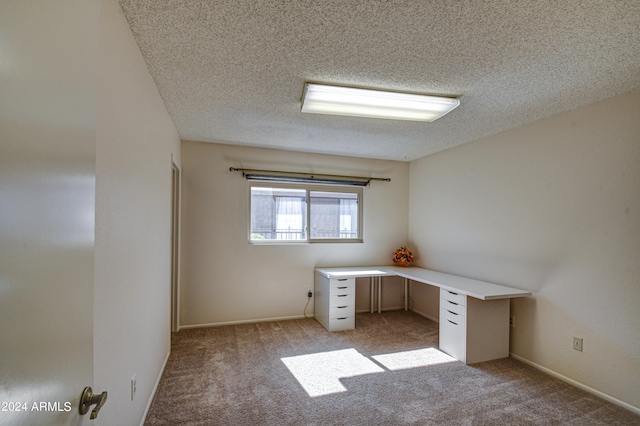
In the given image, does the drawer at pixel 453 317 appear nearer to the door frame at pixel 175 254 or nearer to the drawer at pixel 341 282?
the drawer at pixel 341 282

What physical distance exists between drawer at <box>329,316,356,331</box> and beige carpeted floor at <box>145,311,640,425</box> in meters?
0.30

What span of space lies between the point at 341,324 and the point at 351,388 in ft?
4.58

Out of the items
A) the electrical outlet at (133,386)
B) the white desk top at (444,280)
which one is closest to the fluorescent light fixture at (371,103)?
the white desk top at (444,280)

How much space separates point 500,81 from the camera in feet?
7.39

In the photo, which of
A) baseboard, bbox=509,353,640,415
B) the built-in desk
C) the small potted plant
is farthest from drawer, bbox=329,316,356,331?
baseboard, bbox=509,353,640,415

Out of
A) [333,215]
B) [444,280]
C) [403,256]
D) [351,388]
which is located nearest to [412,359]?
[351,388]

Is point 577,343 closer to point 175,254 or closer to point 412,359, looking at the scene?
point 412,359

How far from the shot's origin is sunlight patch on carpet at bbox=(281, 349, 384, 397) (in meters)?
2.59

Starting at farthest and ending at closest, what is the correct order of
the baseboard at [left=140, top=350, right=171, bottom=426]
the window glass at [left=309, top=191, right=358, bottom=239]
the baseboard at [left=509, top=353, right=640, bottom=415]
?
the window glass at [left=309, top=191, right=358, bottom=239]
the baseboard at [left=509, top=353, right=640, bottom=415]
the baseboard at [left=140, top=350, right=171, bottom=426]

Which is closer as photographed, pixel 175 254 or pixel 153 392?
pixel 153 392

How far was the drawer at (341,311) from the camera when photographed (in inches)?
155

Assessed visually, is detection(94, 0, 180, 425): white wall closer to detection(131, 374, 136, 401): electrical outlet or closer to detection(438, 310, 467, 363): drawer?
detection(131, 374, 136, 401): electrical outlet

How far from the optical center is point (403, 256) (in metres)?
4.79

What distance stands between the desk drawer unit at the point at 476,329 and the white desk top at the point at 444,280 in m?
0.12
